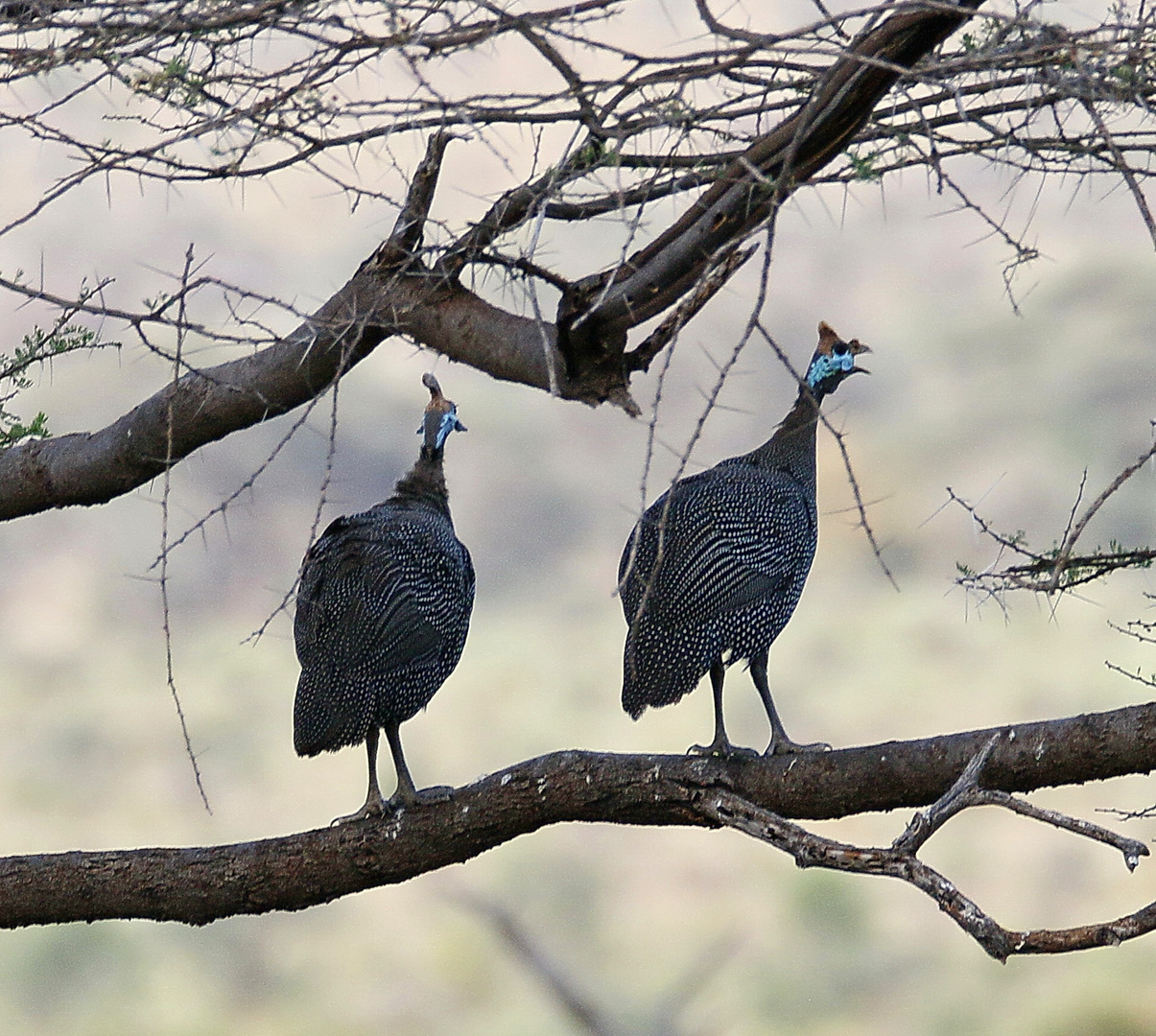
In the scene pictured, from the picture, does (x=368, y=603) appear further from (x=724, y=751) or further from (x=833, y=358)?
(x=833, y=358)

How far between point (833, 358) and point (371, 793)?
1.35 meters

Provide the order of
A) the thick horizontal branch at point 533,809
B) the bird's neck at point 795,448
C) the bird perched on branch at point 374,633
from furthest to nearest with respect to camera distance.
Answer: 1. the bird's neck at point 795,448
2. the bird perched on branch at point 374,633
3. the thick horizontal branch at point 533,809

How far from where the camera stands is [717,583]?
2.72 metres

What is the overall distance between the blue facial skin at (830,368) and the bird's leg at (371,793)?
1.21 meters

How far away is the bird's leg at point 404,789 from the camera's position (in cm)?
270

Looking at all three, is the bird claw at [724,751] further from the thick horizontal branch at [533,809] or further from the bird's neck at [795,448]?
the bird's neck at [795,448]

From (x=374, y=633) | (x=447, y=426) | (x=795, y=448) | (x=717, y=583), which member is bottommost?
(x=717, y=583)

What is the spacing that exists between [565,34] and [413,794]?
162 centimetres

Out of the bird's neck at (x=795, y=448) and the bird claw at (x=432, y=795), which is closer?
the bird claw at (x=432, y=795)

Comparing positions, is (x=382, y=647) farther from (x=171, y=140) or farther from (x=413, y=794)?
(x=171, y=140)

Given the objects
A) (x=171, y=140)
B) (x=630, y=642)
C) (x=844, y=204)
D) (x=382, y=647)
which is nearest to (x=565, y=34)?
(x=171, y=140)

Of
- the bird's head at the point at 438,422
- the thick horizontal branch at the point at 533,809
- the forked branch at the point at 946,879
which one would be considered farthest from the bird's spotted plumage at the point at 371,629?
the forked branch at the point at 946,879

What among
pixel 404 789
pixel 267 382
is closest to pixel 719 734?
pixel 404 789

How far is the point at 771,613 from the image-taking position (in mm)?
2781
